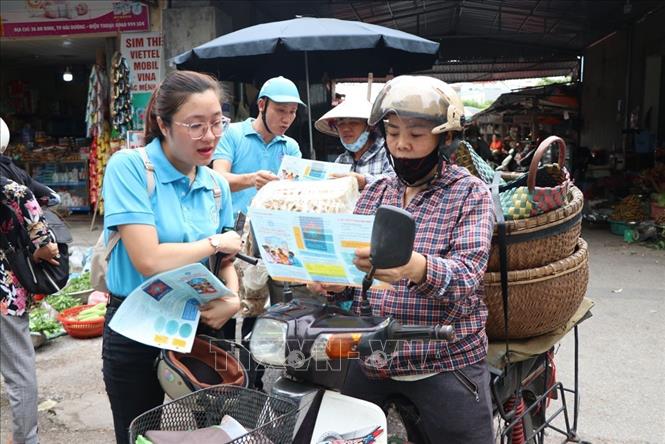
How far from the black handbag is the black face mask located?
7.80 feet

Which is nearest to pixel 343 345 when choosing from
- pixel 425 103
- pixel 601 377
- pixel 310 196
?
pixel 310 196

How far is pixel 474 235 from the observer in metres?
1.80

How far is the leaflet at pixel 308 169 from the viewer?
304 centimetres

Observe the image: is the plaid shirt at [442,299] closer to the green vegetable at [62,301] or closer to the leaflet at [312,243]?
the leaflet at [312,243]

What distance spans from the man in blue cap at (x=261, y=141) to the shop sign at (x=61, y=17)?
6252mm

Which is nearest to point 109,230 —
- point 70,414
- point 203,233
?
point 203,233

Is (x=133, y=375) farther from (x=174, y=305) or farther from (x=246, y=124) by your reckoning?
(x=246, y=124)

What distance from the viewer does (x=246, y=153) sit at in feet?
12.8

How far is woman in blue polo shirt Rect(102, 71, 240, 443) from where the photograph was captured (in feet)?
6.59

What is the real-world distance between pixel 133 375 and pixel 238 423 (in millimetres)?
718

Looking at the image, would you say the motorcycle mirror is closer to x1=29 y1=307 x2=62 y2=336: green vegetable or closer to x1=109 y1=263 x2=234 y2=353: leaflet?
Result: x1=109 y1=263 x2=234 y2=353: leaflet

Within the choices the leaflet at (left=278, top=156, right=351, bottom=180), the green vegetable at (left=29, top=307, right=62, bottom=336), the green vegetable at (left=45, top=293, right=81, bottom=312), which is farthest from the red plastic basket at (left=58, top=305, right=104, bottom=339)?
the leaflet at (left=278, top=156, right=351, bottom=180)

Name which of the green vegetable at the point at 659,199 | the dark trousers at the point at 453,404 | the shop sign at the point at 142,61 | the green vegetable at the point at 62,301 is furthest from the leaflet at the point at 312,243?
the green vegetable at the point at 659,199

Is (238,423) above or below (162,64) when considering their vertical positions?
below
